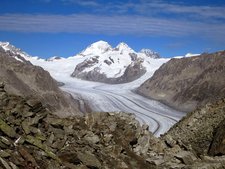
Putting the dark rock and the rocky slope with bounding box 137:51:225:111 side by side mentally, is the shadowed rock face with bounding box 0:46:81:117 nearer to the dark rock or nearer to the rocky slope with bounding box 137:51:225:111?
the rocky slope with bounding box 137:51:225:111

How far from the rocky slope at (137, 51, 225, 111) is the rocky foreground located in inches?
2437

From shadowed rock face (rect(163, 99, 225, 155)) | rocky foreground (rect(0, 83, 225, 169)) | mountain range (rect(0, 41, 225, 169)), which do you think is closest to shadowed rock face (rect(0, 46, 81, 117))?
shadowed rock face (rect(163, 99, 225, 155))

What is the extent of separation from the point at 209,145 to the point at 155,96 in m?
A: 91.4

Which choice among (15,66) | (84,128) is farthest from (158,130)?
(84,128)

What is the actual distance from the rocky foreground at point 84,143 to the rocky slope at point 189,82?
203 ft

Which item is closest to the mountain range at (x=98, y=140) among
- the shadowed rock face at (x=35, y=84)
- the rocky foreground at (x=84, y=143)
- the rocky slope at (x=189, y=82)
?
the rocky foreground at (x=84, y=143)

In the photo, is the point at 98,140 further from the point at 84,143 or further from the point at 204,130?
the point at 204,130

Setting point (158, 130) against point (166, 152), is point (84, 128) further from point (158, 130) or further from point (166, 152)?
point (158, 130)

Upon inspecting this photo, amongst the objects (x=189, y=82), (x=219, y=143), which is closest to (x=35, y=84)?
(x=189, y=82)

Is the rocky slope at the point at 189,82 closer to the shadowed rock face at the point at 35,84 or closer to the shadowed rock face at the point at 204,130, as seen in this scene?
the shadowed rock face at the point at 35,84

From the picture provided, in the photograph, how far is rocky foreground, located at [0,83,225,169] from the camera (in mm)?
14781

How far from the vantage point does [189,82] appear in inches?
4402

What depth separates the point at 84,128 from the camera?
19844mm

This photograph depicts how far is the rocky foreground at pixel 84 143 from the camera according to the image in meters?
14.8
